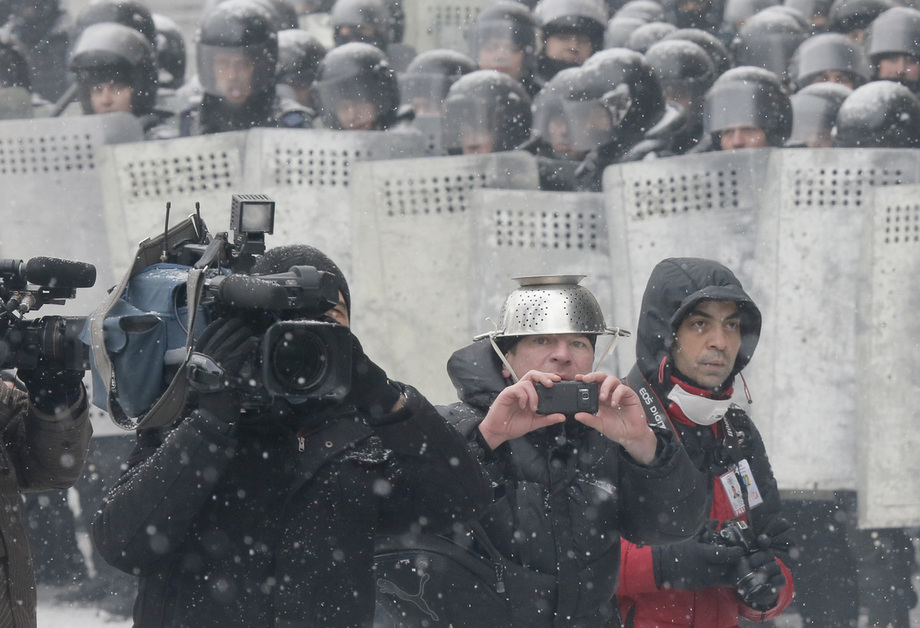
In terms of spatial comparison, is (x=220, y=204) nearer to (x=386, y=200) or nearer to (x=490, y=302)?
(x=386, y=200)

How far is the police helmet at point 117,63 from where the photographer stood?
6625 mm

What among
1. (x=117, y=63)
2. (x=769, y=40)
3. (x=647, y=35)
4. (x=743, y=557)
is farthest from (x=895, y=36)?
(x=743, y=557)

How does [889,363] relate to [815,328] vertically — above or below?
below

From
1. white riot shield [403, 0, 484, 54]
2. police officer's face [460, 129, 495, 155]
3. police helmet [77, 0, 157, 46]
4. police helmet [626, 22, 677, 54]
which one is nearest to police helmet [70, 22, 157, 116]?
police helmet [77, 0, 157, 46]

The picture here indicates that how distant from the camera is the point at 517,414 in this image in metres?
2.36

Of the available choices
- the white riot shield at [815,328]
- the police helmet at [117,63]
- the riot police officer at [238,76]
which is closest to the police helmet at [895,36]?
the white riot shield at [815,328]

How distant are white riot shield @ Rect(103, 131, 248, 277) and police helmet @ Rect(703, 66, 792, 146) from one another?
2.34 metres

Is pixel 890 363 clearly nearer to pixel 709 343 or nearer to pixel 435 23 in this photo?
pixel 709 343

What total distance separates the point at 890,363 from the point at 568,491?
331 centimetres

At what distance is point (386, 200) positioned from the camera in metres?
5.79

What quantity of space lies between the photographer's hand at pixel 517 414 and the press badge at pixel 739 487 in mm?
632

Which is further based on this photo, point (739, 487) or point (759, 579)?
point (739, 487)

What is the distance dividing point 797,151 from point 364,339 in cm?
218

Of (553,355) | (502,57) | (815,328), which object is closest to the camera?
(553,355)
